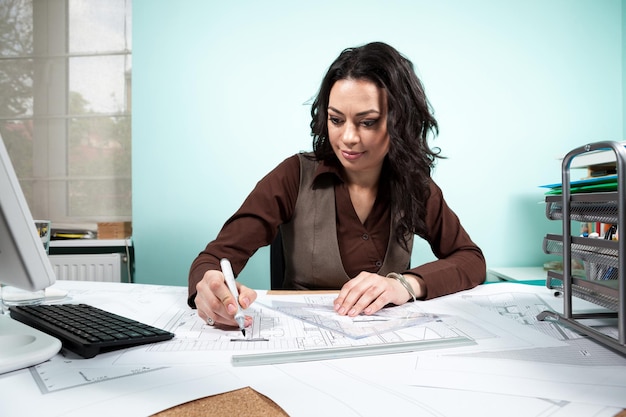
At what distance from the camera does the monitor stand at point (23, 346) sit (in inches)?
22.6

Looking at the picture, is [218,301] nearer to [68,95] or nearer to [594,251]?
[594,251]

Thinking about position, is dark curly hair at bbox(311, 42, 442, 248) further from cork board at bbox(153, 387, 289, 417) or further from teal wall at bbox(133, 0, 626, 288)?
teal wall at bbox(133, 0, 626, 288)

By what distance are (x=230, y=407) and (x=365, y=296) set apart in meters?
0.47

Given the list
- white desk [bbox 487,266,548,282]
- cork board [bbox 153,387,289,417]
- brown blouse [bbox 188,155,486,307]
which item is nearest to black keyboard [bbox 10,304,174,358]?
cork board [bbox 153,387,289,417]

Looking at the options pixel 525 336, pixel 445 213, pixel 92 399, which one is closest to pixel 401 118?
A: pixel 445 213

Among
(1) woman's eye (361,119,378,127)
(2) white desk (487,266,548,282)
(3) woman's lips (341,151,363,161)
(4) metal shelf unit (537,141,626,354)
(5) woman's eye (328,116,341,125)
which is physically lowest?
(2) white desk (487,266,548,282)

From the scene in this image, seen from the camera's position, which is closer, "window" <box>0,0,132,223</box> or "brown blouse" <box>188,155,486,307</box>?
"brown blouse" <box>188,155,486,307</box>

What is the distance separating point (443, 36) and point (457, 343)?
2199 mm

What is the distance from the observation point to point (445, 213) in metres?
1.45

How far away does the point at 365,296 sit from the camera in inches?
35.8

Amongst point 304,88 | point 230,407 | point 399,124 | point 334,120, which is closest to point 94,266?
point 304,88

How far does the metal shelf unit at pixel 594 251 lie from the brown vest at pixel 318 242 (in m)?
0.61

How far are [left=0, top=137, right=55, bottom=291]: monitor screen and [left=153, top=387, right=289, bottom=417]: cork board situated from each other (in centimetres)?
28

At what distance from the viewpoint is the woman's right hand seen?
78 cm
